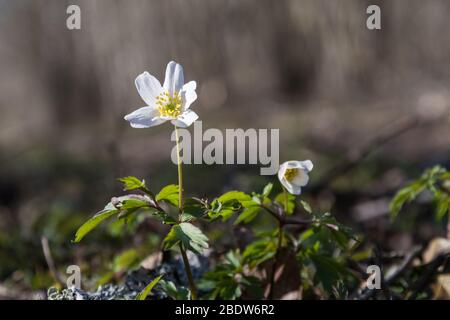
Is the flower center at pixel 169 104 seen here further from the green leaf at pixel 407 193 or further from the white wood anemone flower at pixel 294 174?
the green leaf at pixel 407 193

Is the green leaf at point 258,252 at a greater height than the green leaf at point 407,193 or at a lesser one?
lesser

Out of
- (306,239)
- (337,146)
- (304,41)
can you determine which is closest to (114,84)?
(304,41)

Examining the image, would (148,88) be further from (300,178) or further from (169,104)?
(300,178)

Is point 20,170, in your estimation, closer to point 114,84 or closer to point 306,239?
point 114,84

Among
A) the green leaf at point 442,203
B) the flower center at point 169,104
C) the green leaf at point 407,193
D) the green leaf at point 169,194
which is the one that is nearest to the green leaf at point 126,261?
the green leaf at point 169,194

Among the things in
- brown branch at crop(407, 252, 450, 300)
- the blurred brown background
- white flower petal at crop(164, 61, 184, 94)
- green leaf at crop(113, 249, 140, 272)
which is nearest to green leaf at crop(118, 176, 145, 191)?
white flower petal at crop(164, 61, 184, 94)

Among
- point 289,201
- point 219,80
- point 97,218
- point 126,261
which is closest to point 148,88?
point 97,218
